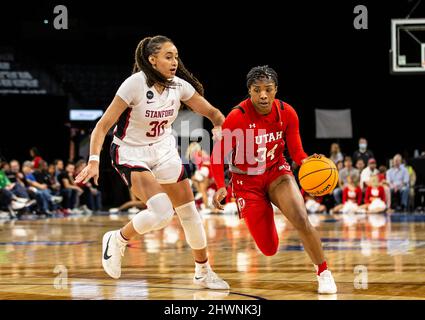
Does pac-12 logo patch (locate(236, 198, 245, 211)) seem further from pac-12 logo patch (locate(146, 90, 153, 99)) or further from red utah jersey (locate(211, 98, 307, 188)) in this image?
pac-12 logo patch (locate(146, 90, 153, 99))

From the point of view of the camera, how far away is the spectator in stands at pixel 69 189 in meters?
19.3

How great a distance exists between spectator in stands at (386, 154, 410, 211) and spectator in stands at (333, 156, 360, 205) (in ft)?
3.49

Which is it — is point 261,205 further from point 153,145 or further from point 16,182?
point 16,182

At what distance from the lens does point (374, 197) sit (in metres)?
18.8

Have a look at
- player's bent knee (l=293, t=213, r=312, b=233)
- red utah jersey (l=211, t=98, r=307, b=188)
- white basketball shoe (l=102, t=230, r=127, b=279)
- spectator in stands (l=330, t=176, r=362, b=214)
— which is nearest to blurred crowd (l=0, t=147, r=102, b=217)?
spectator in stands (l=330, t=176, r=362, b=214)

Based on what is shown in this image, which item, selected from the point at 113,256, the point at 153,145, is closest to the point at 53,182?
the point at 113,256

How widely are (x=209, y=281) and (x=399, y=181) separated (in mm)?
14057

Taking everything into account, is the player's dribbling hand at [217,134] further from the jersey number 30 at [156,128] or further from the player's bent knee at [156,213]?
the player's bent knee at [156,213]

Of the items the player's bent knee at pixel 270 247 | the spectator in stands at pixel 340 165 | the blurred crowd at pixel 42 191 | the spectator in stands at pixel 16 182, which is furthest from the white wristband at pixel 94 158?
the spectator in stands at pixel 340 165

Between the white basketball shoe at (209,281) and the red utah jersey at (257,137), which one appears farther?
the red utah jersey at (257,137)

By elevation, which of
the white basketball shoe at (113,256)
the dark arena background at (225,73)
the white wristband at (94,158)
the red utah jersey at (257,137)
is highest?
the dark arena background at (225,73)

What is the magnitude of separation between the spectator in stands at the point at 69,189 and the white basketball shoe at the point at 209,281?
13.3 m

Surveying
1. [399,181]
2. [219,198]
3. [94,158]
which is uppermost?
[94,158]
